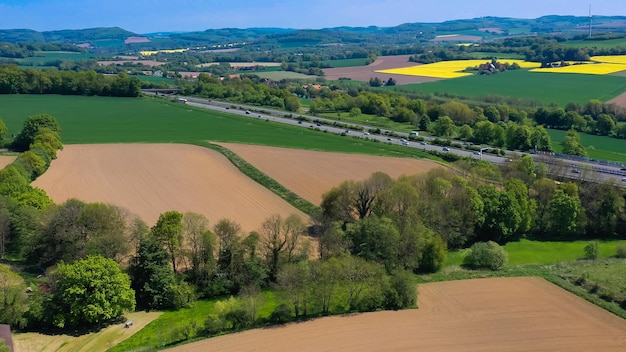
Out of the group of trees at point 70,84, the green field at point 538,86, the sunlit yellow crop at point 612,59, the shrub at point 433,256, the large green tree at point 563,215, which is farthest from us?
the sunlit yellow crop at point 612,59

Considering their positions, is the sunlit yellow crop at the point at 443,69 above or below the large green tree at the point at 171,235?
above

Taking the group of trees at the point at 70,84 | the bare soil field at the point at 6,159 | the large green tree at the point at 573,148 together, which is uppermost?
the group of trees at the point at 70,84

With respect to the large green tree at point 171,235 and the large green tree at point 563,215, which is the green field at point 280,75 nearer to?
the large green tree at point 563,215

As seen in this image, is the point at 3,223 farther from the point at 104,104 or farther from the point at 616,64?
the point at 616,64

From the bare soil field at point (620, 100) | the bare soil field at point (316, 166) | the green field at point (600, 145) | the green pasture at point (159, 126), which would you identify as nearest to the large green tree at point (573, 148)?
the green field at point (600, 145)

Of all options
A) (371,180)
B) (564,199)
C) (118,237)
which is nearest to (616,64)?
(564,199)

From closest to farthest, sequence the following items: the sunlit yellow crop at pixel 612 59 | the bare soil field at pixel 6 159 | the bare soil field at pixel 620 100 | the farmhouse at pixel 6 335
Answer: the farmhouse at pixel 6 335 → the bare soil field at pixel 6 159 → the bare soil field at pixel 620 100 → the sunlit yellow crop at pixel 612 59

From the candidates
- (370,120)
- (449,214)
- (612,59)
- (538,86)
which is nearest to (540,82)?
(538,86)

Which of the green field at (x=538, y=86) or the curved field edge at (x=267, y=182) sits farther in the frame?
the green field at (x=538, y=86)

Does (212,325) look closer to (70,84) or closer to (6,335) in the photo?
(6,335)

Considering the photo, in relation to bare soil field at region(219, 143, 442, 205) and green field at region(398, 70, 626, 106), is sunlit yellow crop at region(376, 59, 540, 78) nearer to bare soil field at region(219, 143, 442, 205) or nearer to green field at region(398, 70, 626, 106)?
green field at region(398, 70, 626, 106)
